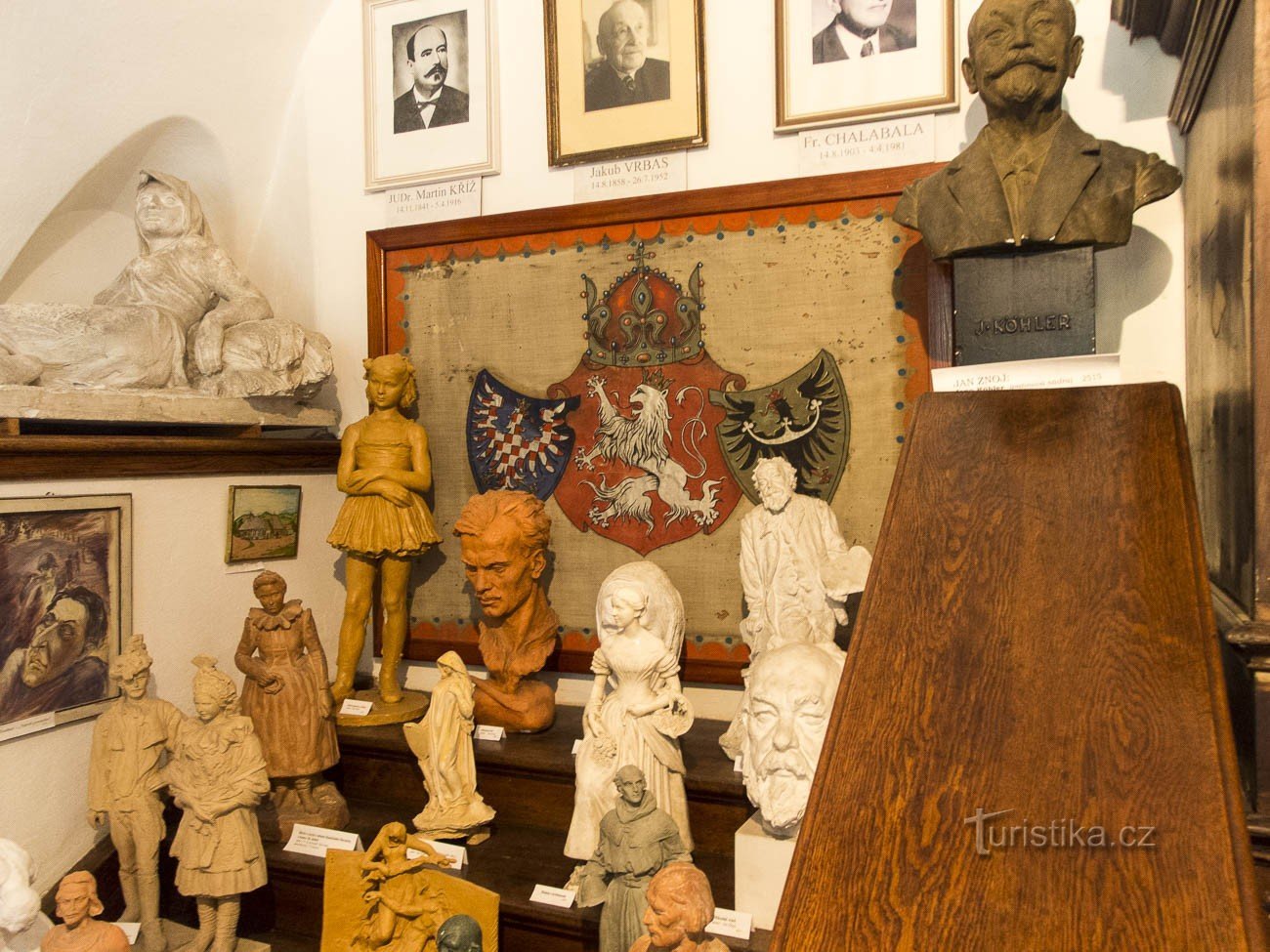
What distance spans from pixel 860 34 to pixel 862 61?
94 millimetres

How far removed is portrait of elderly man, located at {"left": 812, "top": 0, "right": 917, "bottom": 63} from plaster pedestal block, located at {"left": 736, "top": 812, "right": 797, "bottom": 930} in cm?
259

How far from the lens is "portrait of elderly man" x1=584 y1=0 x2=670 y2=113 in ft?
12.8

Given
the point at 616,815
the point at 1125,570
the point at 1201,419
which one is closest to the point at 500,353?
the point at 616,815

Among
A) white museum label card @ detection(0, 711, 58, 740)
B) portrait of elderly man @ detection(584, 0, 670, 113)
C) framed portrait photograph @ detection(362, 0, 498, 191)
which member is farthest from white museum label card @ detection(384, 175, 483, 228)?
white museum label card @ detection(0, 711, 58, 740)

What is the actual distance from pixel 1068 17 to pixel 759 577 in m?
1.79

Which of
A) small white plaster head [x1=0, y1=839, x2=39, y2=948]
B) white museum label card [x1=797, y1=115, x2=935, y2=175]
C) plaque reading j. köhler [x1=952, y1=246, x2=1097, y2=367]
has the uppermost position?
white museum label card [x1=797, y1=115, x2=935, y2=175]

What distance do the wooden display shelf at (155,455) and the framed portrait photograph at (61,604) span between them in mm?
98

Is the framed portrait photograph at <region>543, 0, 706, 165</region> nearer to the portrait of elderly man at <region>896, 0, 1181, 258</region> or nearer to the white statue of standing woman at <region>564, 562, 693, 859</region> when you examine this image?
the portrait of elderly man at <region>896, 0, 1181, 258</region>

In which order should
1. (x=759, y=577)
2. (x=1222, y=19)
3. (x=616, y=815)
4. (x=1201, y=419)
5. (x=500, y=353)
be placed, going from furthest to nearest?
(x=500, y=353) < (x=759, y=577) < (x=1201, y=419) < (x=616, y=815) < (x=1222, y=19)

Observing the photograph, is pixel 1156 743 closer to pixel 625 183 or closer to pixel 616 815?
pixel 616 815

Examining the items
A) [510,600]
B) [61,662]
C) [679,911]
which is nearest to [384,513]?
[510,600]

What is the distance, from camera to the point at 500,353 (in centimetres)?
418

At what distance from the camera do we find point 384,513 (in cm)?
391

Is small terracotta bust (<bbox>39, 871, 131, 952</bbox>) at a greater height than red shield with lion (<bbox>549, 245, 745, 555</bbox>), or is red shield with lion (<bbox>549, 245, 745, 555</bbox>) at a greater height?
red shield with lion (<bbox>549, 245, 745, 555</bbox>)
